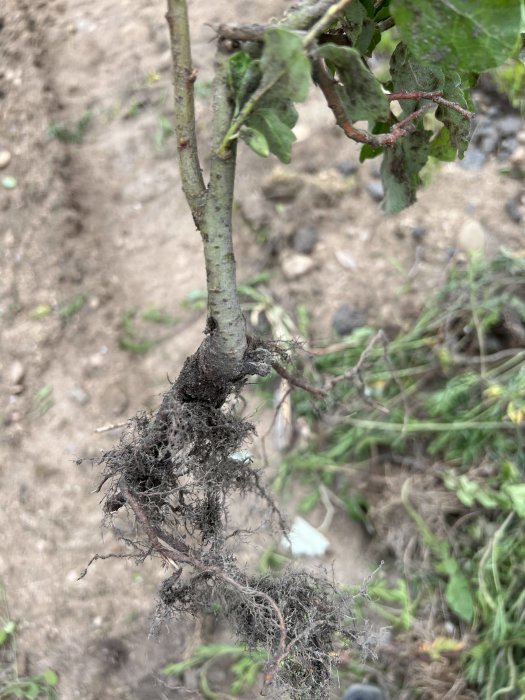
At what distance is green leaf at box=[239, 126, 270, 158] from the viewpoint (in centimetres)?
68

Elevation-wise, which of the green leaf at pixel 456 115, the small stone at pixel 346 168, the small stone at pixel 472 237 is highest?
the green leaf at pixel 456 115

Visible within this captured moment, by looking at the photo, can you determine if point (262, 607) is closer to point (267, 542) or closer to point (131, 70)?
point (267, 542)

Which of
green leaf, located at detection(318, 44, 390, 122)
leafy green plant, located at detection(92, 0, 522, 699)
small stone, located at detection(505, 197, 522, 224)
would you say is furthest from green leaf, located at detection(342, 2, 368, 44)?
small stone, located at detection(505, 197, 522, 224)

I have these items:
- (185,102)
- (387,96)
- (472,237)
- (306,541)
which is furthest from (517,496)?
(185,102)

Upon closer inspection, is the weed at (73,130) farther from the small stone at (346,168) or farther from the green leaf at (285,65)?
the green leaf at (285,65)

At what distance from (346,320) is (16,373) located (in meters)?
1.02

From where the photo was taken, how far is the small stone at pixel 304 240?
2094mm

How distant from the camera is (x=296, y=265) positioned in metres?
2.08

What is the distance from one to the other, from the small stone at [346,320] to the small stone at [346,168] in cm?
52

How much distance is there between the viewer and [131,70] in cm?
227

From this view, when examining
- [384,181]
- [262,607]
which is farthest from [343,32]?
[262,607]

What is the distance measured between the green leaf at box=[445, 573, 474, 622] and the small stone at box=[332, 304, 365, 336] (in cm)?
79

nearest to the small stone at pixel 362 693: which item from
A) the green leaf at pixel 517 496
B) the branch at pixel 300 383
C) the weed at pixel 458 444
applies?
the weed at pixel 458 444

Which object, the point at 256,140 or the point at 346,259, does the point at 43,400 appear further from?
the point at 256,140
